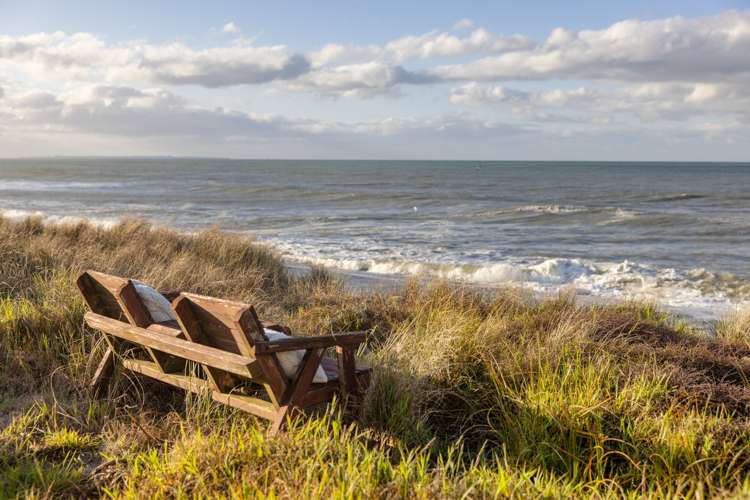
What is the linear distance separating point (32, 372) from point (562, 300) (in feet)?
18.6

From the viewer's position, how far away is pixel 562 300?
8.06m

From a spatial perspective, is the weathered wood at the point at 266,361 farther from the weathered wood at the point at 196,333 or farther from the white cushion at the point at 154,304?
the white cushion at the point at 154,304

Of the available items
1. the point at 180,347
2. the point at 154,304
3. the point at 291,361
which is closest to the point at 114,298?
the point at 154,304

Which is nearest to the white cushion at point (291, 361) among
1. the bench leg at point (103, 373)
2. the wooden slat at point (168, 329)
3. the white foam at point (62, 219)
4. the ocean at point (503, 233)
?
the wooden slat at point (168, 329)

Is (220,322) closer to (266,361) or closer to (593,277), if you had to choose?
(266,361)

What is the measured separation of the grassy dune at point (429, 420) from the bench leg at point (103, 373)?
0.38ft

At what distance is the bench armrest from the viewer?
3.61m

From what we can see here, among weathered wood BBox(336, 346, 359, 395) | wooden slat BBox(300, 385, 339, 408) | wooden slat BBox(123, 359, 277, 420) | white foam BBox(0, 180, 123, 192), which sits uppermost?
weathered wood BBox(336, 346, 359, 395)

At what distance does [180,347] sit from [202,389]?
417mm

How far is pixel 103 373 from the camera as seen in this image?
498 cm

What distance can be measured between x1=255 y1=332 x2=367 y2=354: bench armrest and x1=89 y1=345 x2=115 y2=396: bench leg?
1.90 metres

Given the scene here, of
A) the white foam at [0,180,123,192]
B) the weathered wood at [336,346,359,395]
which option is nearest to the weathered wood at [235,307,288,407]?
the weathered wood at [336,346,359,395]

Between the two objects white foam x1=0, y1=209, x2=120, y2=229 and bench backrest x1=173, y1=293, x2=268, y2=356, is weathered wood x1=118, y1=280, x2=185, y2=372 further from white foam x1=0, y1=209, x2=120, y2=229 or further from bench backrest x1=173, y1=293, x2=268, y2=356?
white foam x1=0, y1=209, x2=120, y2=229

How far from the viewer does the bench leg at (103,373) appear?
16.2ft
